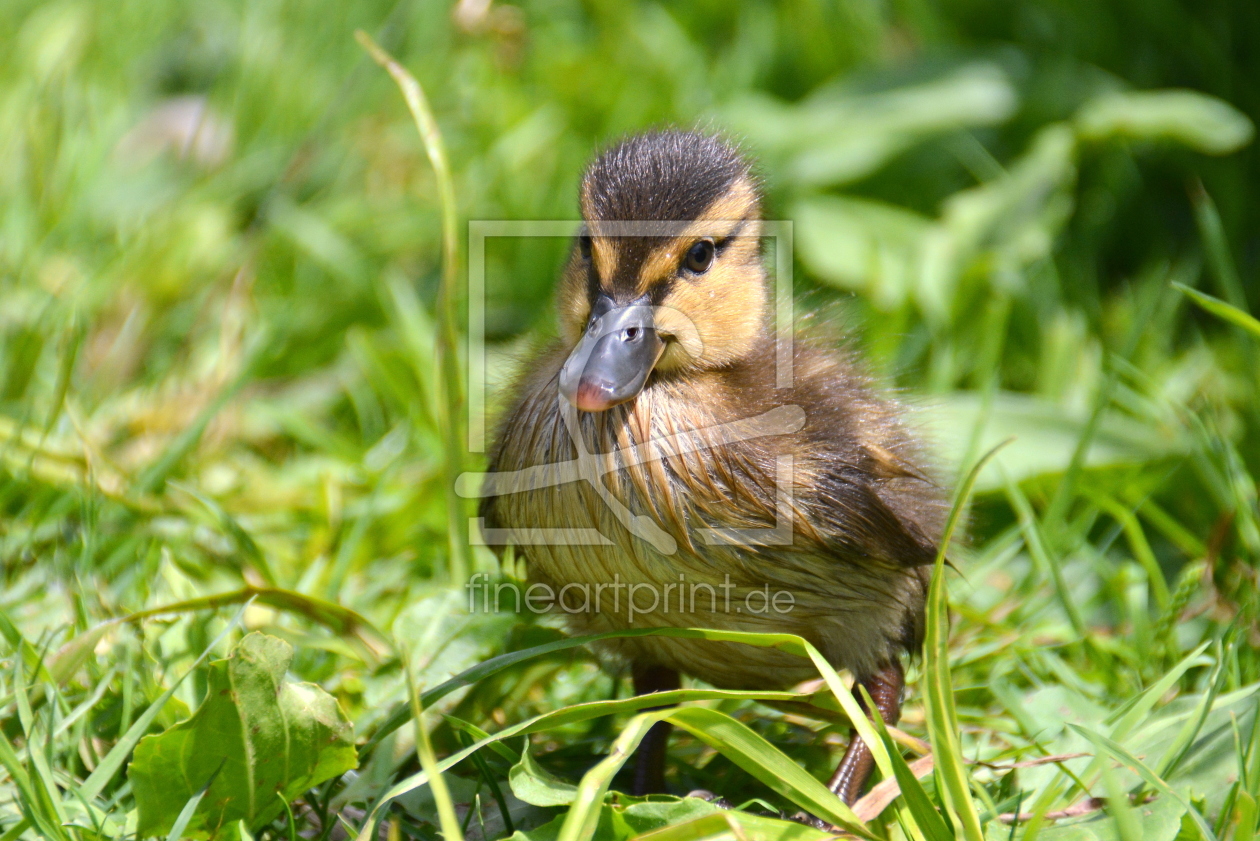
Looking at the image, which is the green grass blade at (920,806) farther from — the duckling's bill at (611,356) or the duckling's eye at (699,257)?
the duckling's eye at (699,257)

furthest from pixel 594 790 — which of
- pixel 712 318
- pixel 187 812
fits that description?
pixel 712 318

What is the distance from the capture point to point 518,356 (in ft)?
7.54

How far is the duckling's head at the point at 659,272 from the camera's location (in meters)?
1.77

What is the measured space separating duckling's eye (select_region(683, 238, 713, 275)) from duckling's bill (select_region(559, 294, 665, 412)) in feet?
Result: 0.36

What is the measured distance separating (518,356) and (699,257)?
539 mm

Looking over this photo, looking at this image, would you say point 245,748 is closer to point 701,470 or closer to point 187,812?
point 187,812

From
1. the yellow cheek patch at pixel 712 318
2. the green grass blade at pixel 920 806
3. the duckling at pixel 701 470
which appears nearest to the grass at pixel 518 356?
the green grass blade at pixel 920 806

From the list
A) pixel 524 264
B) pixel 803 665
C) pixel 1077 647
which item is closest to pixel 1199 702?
pixel 1077 647

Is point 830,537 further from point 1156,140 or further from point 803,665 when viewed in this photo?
point 1156,140

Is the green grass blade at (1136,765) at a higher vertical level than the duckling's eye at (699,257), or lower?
lower

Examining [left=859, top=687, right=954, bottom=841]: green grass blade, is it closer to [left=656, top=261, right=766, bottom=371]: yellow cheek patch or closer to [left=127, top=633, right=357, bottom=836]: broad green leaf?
[left=656, top=261, right=766, bottom=371]: yellow cheek patch

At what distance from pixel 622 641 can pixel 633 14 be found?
3237 millimetres

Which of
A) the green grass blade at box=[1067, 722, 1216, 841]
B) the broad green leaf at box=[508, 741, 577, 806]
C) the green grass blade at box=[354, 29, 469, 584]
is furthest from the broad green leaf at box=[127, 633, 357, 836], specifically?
the green grass blade at box=[1067, 722, 1216, 841]

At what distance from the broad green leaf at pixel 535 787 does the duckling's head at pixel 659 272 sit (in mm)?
520
